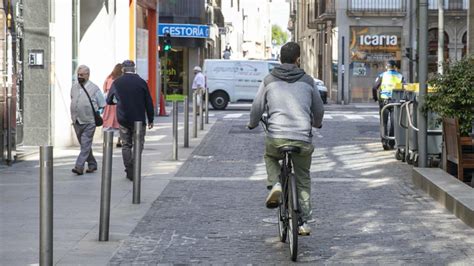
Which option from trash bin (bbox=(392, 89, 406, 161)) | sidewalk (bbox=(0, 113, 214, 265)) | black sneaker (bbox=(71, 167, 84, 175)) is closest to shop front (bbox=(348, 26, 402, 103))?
trash bin (bbox=(392, 89, 406, 161))

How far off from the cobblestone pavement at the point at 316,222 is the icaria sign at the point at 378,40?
32.6 m

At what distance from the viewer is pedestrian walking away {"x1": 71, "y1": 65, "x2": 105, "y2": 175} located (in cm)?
1480

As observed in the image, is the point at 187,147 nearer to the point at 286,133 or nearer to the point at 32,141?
the point at 32,141

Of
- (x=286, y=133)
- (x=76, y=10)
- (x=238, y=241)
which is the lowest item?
(x=238, y=241)

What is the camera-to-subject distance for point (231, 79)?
39.5 m

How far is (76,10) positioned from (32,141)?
3242 millimetres

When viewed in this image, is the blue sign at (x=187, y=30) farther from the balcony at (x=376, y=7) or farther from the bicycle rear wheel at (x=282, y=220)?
the bicycle rear wheel at (x=282, y=220)

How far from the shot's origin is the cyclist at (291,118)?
8805mm

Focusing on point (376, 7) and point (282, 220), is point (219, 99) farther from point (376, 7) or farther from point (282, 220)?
point (282, 220)

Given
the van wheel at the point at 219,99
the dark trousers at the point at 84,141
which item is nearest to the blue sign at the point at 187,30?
the van wheel at the point at 219,99

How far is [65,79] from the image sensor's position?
20016 millimetres

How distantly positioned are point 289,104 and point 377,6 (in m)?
41.8

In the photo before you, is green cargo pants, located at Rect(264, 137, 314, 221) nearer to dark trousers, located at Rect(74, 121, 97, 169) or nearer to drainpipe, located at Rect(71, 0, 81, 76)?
dark trousers, located at Rect(74, 121, 97, 169)

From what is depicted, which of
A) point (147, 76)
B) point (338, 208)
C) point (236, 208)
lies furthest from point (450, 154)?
point (147, 76)
